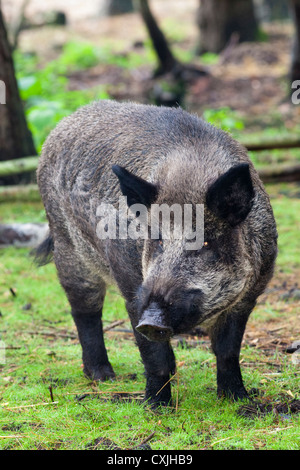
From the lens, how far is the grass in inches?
154

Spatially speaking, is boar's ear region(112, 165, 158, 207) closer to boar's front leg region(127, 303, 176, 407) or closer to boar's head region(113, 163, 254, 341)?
boar's head region(113, 163, 254, 341)

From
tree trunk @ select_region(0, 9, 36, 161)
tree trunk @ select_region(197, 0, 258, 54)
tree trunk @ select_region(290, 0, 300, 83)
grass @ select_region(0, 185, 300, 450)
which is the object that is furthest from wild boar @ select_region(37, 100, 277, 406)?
tree trunk @ select_region(197, 0, 258, 54)

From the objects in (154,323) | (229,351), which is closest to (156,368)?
(229,351)

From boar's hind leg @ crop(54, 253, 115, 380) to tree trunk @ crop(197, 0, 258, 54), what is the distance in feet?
46.6

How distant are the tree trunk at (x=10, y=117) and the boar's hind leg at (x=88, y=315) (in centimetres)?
478

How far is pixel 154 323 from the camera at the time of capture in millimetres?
3436

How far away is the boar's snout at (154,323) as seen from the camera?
3439 mm

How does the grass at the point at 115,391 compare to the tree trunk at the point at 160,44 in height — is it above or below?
below

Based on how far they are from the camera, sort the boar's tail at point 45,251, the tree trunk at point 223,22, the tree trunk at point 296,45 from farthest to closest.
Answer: the tree trunk at point 223,22, the tree trunk at point 296,45, the boar's tail at point 45,251

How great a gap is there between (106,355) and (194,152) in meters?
1.96

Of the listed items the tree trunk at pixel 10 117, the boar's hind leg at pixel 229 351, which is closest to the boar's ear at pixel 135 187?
the boar's hind leg at pixel 229 351

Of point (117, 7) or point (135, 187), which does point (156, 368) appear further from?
point (117, 7)

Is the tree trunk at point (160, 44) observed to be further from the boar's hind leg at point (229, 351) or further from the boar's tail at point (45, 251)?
the boar's hind leg at point (229, 351)
